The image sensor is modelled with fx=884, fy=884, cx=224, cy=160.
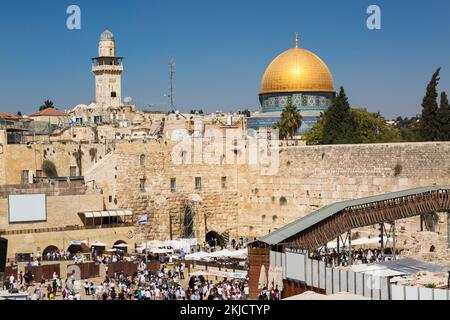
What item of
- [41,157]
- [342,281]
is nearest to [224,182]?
[41,157]

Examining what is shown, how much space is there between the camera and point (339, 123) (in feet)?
140

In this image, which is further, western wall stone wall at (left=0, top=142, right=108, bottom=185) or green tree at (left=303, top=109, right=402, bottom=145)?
green tree at (left=303, top=109, right=402, bottom=145)

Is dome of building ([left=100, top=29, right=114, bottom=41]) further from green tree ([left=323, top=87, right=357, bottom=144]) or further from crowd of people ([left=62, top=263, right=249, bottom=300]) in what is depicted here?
crowd of people ([left=62, top=263, right=249, bottom=300])

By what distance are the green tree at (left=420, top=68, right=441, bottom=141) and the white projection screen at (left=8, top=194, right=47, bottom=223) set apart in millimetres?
16622

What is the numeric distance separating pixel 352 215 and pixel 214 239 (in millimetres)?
14516

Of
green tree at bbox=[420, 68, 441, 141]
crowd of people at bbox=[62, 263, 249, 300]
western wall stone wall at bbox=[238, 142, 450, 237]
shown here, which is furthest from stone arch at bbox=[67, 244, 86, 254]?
green tree at bbox=[420, 68, 441, 141]

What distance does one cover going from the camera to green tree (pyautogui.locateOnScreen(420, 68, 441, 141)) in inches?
1507

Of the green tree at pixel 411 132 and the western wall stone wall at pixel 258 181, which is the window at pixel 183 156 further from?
the green tree at pixel 411 132

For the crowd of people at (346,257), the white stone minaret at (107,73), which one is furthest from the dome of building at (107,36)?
the crowd of people at (346,257)

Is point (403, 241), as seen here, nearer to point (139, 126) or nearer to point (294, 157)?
point (294, 157)

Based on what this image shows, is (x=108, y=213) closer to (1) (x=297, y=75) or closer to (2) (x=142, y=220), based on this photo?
(2) (x=142, y=220)

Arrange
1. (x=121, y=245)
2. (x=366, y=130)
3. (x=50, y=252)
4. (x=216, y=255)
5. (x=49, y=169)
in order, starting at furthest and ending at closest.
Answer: (x=366, y=130), (x=49, y=169), (x=121, y=245), (x=50, y=252), (x=216, y=255)

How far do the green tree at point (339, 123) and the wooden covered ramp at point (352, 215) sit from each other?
521 inches

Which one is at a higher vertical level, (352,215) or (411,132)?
(411,132)
